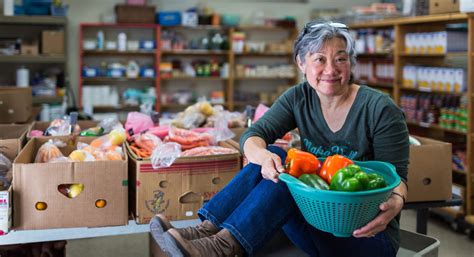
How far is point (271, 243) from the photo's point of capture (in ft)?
7.98

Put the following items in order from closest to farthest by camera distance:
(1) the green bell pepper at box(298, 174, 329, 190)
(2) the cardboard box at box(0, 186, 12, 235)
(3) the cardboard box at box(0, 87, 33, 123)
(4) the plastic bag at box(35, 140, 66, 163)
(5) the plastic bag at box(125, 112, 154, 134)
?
(1) the green bell pepper at box(298, 174, 329, 190) → (2) the cardboard box at box(0, 186, 12, 235) → (4) the plastic bag at box(35, 140, 66, 163) → (5) the plastic bag at box(125, 112, 154, 134) → (3) the cardboard box at box(0, 87, 33, 123)

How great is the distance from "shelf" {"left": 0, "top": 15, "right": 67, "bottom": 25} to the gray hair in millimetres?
4560

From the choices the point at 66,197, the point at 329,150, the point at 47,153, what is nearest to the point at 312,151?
the point at 329,150

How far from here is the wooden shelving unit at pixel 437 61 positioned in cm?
455

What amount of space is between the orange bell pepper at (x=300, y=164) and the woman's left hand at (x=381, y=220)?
0.86 feet

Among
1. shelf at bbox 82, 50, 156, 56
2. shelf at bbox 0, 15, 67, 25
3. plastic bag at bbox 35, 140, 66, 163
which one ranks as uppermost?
shelf at bbox 0, 15, 67, 25

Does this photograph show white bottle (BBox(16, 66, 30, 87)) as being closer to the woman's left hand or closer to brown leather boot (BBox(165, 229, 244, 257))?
brown leather boot (BBox(165, 229, 244, 257))

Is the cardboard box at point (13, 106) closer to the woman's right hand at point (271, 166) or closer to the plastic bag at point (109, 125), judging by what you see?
the plastic bag at point (109, 125)

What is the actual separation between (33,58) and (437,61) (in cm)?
409

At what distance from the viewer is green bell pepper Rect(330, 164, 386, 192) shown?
170 centimetres

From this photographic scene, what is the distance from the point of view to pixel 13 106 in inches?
149

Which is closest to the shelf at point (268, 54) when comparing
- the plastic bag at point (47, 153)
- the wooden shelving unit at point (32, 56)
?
the wooden shelving unit at point (32, 56)

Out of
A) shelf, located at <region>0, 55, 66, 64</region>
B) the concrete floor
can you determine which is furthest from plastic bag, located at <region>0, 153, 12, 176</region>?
shelf, located at <region>0, 55, 66, 64</region>

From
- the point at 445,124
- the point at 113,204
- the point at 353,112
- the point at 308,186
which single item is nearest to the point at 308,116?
the point at 353,112
